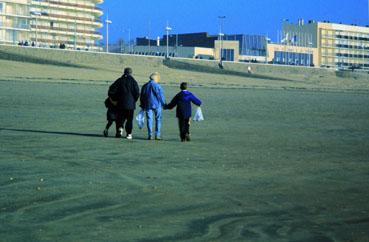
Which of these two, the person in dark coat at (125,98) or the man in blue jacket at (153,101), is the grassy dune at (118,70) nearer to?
the person in dark coat at (125,98)

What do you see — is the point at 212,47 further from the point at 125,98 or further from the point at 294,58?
the point at 125,98

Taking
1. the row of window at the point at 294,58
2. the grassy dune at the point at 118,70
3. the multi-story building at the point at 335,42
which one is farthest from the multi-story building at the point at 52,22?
the multi-story building at the point at 335,42

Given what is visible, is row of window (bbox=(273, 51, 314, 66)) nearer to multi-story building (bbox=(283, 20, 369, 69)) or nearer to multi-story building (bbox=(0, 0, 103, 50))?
multi-story building (bbox=(283, 20, 369, 69))

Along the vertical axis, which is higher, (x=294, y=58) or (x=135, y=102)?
(x=294, y=58)

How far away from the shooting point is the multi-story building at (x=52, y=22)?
370ft

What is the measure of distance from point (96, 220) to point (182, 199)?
1.68 meters

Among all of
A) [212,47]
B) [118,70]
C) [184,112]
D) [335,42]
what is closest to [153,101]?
[184,112]

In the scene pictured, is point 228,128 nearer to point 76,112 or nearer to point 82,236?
point 76,112

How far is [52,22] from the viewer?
12812 cm

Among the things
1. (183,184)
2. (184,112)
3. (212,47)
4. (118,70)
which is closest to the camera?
(183,184)

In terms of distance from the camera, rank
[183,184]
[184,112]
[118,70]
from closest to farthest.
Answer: [183,184], [184,112], [118,70]

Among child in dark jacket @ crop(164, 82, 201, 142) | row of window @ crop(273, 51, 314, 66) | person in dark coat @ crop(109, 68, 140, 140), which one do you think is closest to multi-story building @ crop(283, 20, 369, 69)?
row of window @ crop(273, 51, 314, 66)

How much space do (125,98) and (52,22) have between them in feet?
373

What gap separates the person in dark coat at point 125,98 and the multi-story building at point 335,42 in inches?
6277
